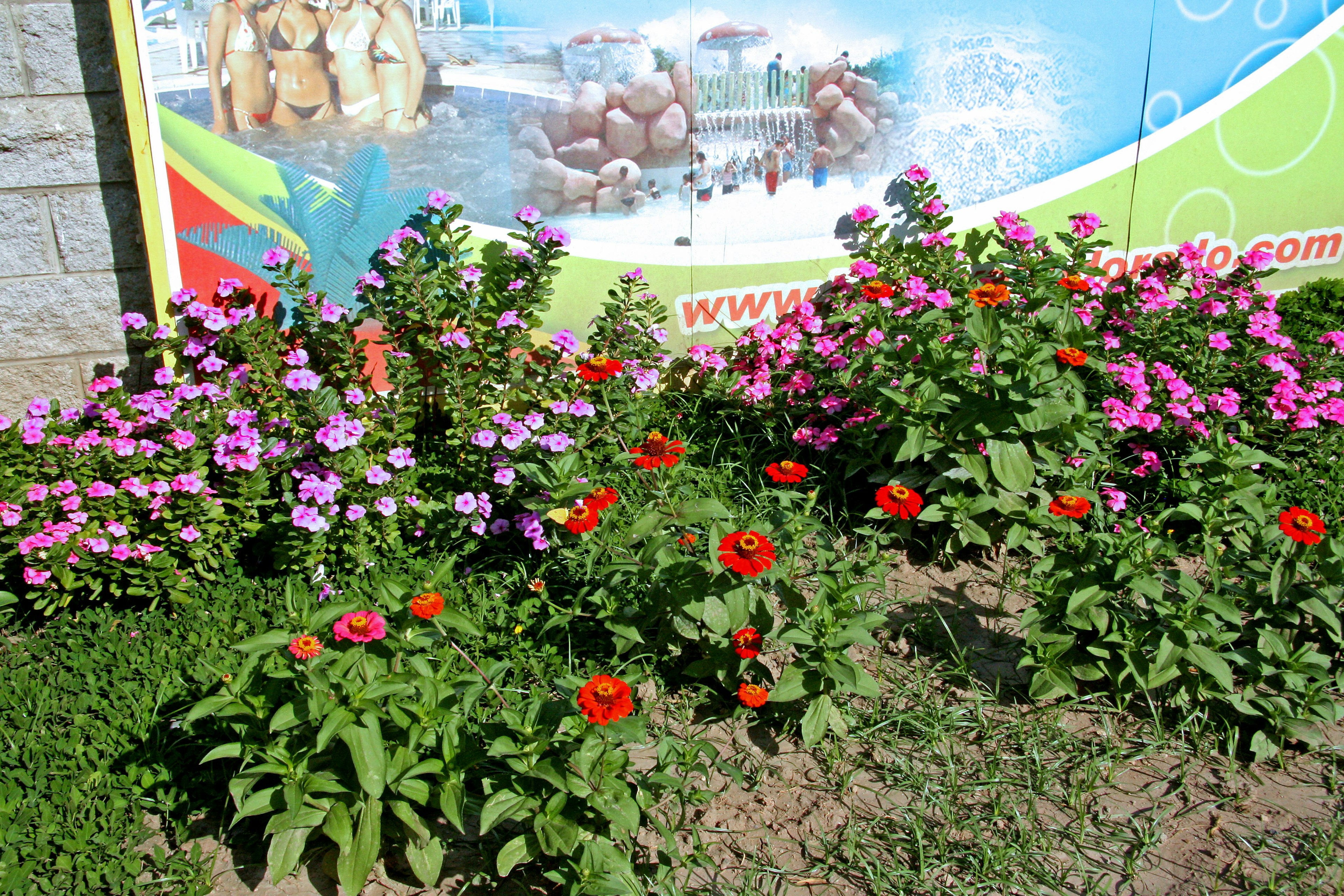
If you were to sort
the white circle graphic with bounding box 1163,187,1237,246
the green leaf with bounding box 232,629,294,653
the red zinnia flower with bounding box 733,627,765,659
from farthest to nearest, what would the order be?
1. the white circle graphic with bounding box 1163,187,1237,246
2. the red zinnia flower with bounding box 733,627,765,659
3. the green leaf with bounding box 232,629,294,653

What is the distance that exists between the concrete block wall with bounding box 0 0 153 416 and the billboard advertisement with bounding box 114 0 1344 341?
12.3 inches

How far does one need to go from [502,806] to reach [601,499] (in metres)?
0.85

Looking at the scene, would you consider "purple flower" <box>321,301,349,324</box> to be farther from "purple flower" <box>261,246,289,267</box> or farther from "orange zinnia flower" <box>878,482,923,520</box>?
"orange zinnia flower" <box>878,482,923,520</box>

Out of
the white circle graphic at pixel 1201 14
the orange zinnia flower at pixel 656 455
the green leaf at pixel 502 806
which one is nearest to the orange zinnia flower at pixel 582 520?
the orange zinnia flower at pixel 656 455

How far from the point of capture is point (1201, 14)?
14.6 ft

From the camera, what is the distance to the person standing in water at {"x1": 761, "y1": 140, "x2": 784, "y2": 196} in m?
4.11

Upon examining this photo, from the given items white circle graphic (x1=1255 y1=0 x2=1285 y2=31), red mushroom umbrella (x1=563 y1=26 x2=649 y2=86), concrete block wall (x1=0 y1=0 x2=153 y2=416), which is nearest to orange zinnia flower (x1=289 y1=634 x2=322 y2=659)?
concrete block wall (x1=0 y1=0 x2=153 y2=416)

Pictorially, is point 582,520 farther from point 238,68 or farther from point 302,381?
point 238,68

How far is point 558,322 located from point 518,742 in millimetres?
2244

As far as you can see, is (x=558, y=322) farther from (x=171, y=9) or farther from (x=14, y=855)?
(x=14, y=855)

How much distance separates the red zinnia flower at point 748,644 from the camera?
97.5 inches

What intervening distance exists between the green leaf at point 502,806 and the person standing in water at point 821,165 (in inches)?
119

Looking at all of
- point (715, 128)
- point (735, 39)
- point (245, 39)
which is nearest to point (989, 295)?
point (715, 128)

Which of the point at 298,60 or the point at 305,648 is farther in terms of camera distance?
the point at 298,60
